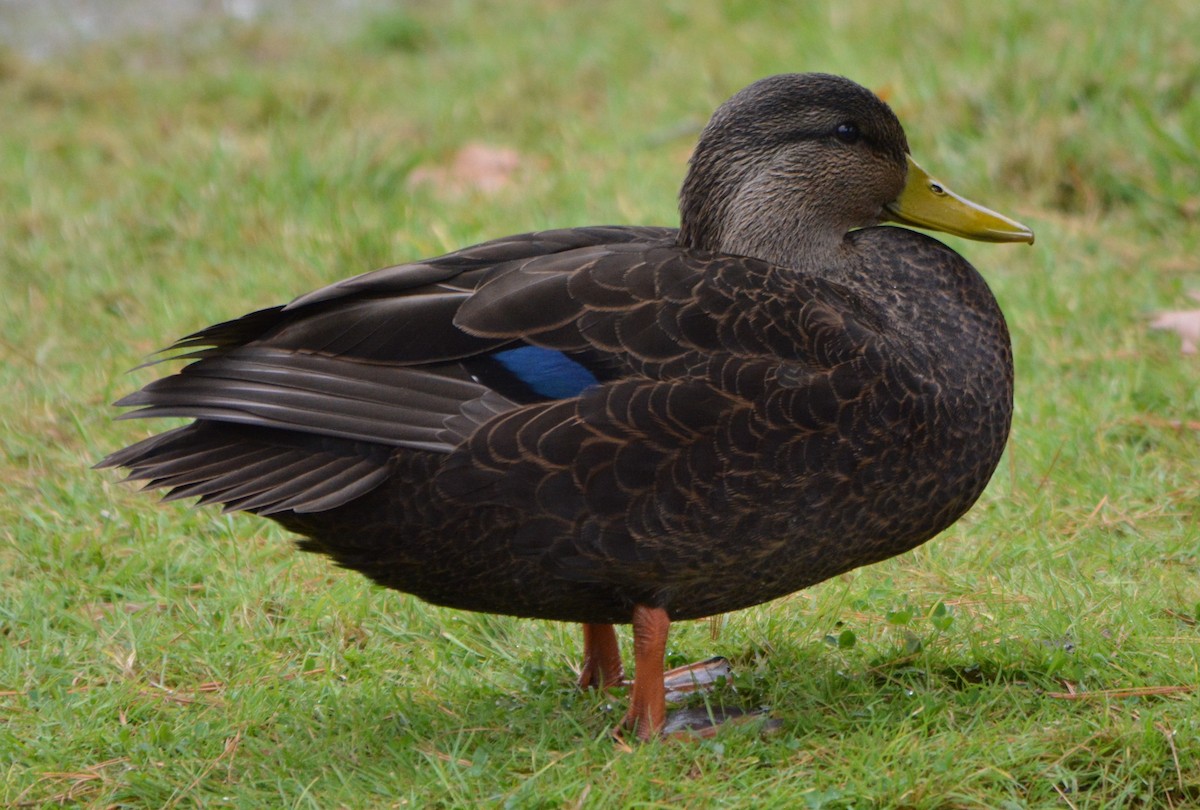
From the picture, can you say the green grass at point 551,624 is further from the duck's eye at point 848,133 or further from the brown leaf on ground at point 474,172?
the duck's eye at point 848,133

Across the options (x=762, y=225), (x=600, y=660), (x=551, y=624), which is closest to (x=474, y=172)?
(x=551, y=624)

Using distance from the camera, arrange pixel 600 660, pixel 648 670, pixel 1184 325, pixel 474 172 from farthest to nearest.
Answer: pixel 474 172, pixel 1184 325, pixel 600 660, pixel 648 670

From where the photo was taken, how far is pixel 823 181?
10.8 ft

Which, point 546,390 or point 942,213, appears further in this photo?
point 942,213

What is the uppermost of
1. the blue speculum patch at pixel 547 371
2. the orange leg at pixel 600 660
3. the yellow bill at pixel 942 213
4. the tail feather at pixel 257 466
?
the yellow bill at pixel 942 213

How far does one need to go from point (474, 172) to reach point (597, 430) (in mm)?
3677

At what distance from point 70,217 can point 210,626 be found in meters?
2.91

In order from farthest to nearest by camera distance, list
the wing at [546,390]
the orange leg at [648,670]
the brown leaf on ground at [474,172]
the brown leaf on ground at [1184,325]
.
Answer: the brown leaf on ground at [474,172] → the brown leaf on ground at [1184,325] → the orange leg at [648,670] → the wing at [546,390]

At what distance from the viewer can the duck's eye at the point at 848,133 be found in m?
3.29

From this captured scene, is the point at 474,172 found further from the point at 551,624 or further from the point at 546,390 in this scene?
the point at 546,390

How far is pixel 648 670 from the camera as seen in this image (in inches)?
116

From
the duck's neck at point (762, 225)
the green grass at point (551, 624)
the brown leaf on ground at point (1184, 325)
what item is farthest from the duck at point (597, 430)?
the brown leaf on ground at point (1184, 325)

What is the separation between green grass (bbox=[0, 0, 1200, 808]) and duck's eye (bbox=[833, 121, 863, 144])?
1010 millimetres

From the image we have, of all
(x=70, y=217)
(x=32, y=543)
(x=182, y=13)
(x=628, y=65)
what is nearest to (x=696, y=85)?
(x=628, y=65)
